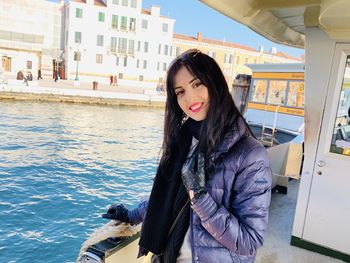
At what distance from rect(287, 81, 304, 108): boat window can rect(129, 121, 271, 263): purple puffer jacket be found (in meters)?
9.07

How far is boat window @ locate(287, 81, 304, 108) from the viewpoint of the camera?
9.56 m

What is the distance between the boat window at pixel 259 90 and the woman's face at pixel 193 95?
940 cm

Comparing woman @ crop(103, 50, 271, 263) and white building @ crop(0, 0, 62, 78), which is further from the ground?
white building @ crop(0, 0, 62, 78)

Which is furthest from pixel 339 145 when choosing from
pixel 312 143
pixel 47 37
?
pixel 47 37

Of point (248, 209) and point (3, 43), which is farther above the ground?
point (3, 43)

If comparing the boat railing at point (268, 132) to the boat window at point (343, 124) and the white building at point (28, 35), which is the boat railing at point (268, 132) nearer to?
the boat window at point (343, 124)

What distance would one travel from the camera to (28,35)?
34656 millimetres

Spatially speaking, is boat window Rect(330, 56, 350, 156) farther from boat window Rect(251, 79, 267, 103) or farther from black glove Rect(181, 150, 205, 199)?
boat window Rect(251, 79, 267, 103)

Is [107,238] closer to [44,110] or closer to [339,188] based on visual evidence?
[339,188]

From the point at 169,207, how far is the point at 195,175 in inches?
10.3

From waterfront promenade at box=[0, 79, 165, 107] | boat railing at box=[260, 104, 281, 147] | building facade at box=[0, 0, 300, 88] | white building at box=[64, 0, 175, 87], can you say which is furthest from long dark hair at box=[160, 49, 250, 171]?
white building at box=[64, 0, 175, 87]

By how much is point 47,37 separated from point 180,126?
3986 centimetres

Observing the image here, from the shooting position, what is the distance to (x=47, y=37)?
3688 centimetres

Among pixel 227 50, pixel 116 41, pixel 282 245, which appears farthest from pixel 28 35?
pixel 282 245
